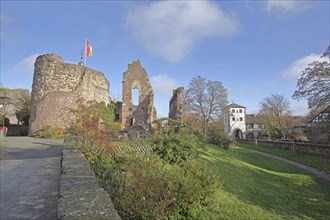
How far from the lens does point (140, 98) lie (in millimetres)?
34375

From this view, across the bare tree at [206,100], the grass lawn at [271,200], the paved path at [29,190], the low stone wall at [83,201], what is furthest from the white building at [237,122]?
the low stone wall at [83,201]

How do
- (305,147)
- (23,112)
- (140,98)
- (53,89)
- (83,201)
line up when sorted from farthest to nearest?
1. (23,112)
2. (140,98)
3. (53,89)
4. (305,147)
5. (83,201)

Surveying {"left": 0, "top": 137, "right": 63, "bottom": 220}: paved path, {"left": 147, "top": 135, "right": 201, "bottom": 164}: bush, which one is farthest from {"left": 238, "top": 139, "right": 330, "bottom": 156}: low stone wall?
{"left": 0, "top": 137, "right": 63, "bottom": 220}: paved path

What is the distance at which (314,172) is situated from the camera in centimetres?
1580

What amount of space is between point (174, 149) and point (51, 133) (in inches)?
686

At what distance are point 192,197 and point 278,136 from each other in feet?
156

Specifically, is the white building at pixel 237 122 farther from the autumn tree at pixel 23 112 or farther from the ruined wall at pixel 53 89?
the autumn tree at pixel 23 112

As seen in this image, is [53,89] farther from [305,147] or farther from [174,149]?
[305,147]

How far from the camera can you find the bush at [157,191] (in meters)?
4.83

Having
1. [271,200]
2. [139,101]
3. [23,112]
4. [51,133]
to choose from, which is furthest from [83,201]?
[23,112]

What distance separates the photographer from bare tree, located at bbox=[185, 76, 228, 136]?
131 feet

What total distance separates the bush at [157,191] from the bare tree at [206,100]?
3236 cm

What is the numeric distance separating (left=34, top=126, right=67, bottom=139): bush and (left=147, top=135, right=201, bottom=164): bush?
1529 centimetres

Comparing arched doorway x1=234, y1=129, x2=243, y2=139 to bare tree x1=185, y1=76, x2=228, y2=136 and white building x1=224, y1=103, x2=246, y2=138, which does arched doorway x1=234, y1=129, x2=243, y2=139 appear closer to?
white building x1=224, y1=103, x2=246, y2=138
